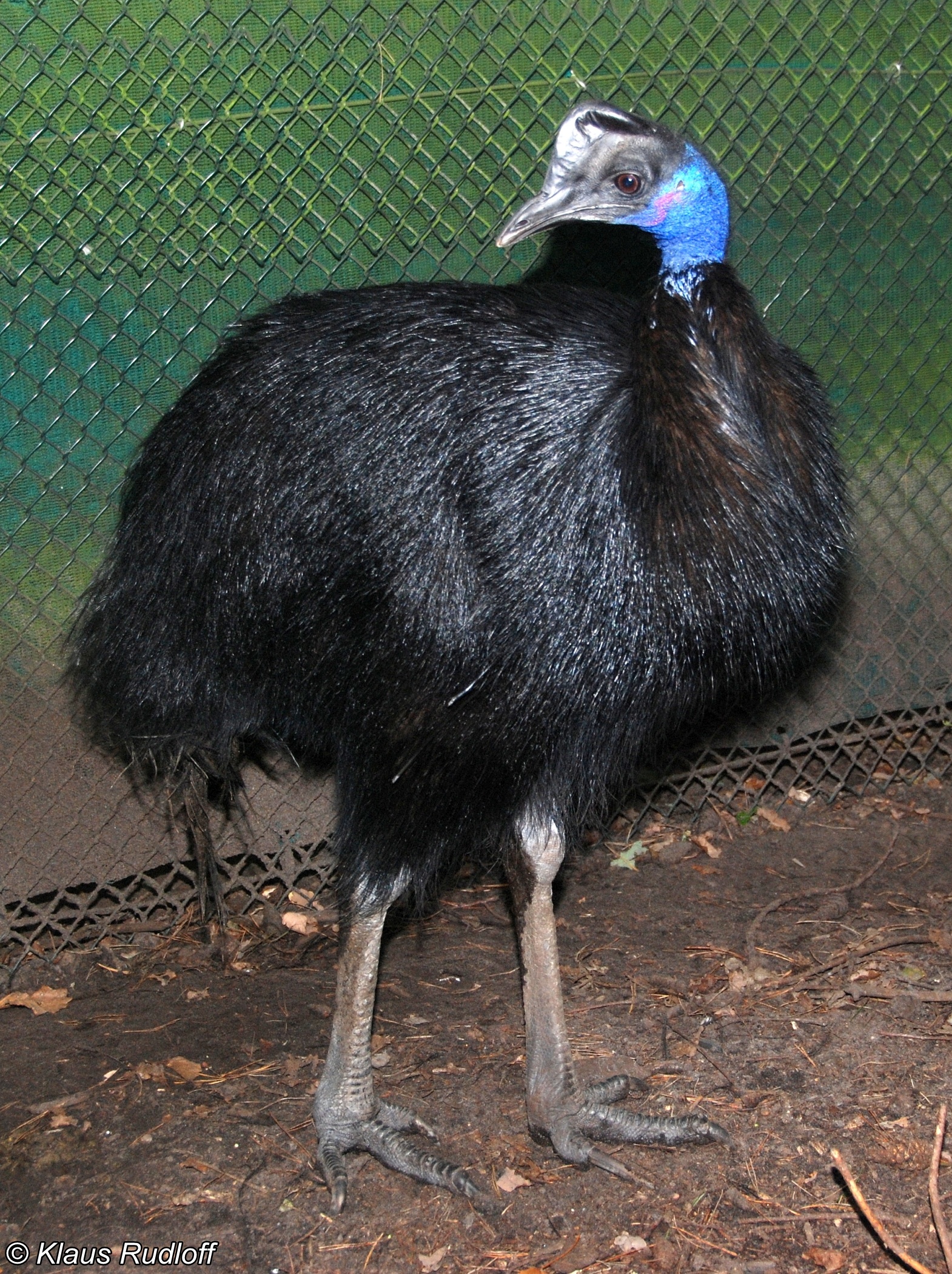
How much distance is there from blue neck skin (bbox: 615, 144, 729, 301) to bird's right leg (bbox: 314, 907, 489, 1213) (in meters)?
1.42

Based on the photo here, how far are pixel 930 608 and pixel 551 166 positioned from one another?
219 cm

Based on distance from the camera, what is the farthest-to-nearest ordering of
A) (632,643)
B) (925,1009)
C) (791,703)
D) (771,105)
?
(791,703) < (771,105) < (925,1009) < (632,643)

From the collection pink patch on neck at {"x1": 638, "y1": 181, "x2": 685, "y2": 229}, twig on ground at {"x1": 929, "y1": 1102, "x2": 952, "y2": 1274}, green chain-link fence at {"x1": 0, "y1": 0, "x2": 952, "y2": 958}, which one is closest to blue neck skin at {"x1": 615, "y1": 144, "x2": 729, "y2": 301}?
pink patch on neck at {"x1": 638, "y1": 181, "x2": 685, "y2": 229}

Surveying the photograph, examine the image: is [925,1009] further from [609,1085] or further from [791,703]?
[791,703]

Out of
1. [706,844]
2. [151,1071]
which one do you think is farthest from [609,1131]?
[706,844]

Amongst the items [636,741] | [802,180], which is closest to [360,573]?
[636,741]

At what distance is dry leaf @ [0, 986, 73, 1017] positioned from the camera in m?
3.48

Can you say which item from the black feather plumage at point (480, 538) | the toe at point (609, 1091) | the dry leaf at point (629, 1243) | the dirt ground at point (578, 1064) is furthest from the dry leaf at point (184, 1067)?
the dry leaf at point (629, 1243)

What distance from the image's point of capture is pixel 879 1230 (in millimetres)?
2418

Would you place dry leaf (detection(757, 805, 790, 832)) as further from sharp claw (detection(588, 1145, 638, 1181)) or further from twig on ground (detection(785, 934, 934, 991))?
sharp claw (detection(588, 1145, 638, 1181))

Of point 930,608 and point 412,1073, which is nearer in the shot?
point 412,1073

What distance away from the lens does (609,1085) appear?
118 inches

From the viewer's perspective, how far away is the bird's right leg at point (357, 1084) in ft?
9.29

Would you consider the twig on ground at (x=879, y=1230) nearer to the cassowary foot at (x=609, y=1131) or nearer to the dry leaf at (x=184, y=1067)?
the cassowary foot at (x=609, y=1131)
